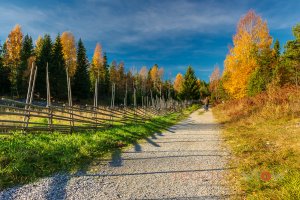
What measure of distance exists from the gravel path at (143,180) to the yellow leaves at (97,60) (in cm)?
4531

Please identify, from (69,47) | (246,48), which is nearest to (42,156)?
(246,48)

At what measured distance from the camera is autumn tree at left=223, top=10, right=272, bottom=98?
64.0 feet

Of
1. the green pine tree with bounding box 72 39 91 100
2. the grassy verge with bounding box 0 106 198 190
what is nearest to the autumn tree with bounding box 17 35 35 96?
the green pine tree with bounding box 72 39 91 100

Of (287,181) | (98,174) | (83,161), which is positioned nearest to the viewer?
(287,181)

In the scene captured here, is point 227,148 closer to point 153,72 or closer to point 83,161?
point 83,161

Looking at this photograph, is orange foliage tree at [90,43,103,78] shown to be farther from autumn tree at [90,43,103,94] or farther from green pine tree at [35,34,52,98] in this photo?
green pine tree at [35,34,52,98]

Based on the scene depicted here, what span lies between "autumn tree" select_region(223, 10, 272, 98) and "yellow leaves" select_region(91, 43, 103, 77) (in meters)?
34.4

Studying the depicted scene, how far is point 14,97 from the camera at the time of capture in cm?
3438

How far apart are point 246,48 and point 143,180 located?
60.7 ft

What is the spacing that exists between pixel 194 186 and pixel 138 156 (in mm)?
2458

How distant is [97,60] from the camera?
1983 inches

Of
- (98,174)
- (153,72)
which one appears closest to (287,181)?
(98,174)

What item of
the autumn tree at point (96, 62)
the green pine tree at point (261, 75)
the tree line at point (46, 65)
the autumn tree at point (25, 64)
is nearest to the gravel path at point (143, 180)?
the green pine tree at point (261, 75)

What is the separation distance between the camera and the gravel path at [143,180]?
3.69 meters
